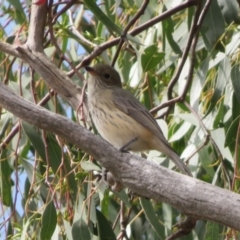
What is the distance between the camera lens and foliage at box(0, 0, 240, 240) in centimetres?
376

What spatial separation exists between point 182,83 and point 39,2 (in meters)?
1.23

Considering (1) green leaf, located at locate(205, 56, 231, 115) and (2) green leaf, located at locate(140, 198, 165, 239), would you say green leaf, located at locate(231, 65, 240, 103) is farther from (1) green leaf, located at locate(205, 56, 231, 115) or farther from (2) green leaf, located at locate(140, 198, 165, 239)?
(2) green leaf, located at locate(140, 198, 165, 239)

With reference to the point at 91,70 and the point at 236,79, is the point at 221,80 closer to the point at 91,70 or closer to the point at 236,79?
the point at 236,79

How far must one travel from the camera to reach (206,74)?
4125 mm

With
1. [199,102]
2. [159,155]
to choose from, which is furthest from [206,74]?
[159,155]

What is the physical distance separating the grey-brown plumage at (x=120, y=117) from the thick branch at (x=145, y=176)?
0.80 m

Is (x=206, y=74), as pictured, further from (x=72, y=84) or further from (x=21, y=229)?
(x=21, y=229)

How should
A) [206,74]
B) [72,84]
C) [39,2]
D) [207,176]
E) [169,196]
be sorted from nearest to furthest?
[169,196] → [39,2] → [72,84] → [206,74] → [207,176]

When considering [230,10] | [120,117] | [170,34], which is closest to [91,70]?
[120,117]

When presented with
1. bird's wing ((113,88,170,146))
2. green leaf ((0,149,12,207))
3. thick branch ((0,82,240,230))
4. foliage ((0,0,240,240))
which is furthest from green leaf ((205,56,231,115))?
green leaf ((0,149,12,207))

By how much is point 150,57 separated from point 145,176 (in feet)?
3.07

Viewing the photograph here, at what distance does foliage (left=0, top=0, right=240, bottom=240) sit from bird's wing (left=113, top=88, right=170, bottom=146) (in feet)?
0.22

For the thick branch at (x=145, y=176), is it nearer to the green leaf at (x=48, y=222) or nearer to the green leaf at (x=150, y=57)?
the green leaf at (x=48, y=222)

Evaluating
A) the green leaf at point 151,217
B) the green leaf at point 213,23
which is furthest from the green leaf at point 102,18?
the green leaf at point 151,217
